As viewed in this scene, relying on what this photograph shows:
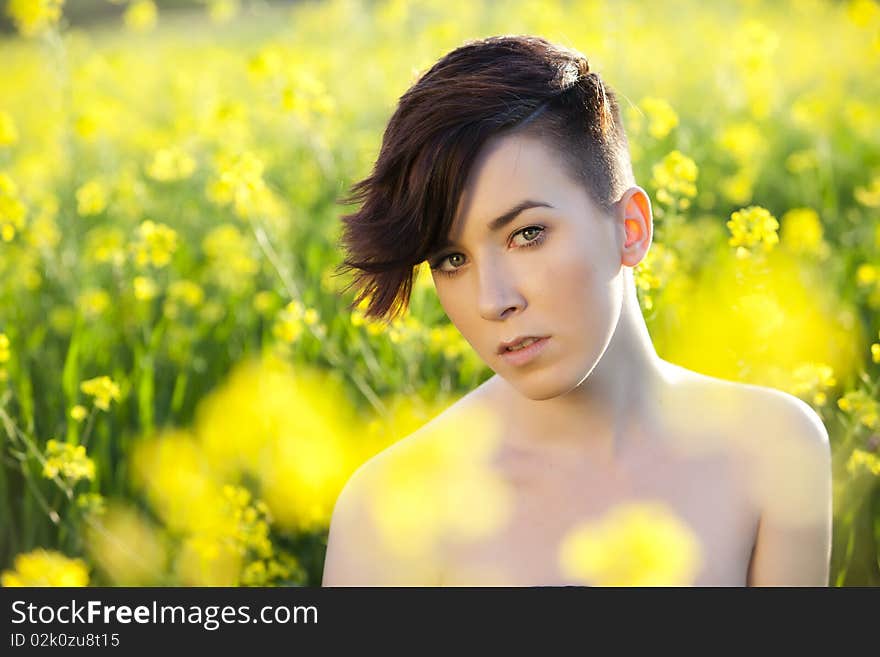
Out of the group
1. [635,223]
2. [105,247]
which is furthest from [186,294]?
[635,223]

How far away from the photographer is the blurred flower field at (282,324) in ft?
7.59

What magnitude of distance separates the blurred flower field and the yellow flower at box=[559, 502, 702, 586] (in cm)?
2

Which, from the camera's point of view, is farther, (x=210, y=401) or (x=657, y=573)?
(x=210, y=401)

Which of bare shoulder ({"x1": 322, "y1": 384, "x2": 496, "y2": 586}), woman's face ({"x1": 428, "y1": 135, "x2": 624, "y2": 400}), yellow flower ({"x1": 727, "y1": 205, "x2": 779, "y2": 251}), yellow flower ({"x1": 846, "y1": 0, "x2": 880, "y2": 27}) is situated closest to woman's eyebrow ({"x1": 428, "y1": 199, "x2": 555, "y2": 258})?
woman's face ({"x1": 428, "y1": 135, "x2": 624, "y2": 400})

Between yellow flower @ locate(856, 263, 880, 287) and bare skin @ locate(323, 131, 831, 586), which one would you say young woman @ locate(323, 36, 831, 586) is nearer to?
bare skin @ locate(323, 131, 831, 586)

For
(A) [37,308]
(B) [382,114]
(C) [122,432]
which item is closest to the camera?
(C) [122,432]

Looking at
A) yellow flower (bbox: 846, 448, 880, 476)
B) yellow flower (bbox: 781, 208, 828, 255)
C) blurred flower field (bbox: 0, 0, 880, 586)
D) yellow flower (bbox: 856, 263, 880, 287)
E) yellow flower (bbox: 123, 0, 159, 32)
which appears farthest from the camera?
yellow flower (bbox: 123, 0, 159, 32)

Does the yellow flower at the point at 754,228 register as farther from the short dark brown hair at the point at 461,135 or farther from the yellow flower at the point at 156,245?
the yellow flower at the point at 156,245

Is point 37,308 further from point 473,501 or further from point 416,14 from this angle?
point 416,14

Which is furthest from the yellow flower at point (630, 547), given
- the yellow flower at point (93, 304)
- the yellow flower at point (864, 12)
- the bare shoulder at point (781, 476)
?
the yellow flower at point (864, 12)

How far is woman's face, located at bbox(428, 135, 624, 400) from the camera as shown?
5.21 feet

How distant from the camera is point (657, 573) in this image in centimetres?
176

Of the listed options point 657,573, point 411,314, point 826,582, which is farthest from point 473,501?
point 411,314
